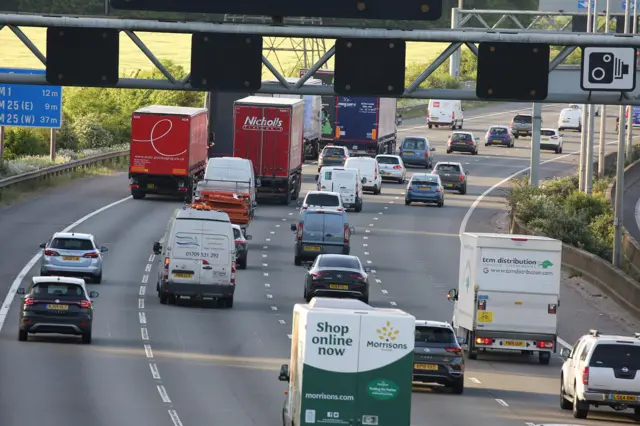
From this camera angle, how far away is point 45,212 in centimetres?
6212

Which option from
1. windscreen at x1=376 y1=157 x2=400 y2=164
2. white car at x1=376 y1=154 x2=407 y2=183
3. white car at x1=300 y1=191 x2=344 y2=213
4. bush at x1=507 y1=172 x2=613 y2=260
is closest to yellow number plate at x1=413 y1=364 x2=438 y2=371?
white car at x1=300 y1=191 x2=344 y2=213

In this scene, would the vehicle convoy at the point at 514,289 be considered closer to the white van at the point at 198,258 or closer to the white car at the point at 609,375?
the white car at the point at 609,375

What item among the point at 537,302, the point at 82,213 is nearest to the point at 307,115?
the point at 82,213

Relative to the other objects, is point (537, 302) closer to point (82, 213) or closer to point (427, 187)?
point (82, 213)

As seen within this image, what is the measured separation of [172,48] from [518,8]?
73001 millimetres

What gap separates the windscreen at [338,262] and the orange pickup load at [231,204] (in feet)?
41.2

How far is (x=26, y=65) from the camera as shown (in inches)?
4820

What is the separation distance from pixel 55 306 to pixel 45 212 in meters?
27.0

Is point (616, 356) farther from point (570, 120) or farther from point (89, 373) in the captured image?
point (570, 120)

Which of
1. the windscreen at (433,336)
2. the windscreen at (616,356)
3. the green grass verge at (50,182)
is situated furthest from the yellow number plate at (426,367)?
the green grass verge at (50,182)

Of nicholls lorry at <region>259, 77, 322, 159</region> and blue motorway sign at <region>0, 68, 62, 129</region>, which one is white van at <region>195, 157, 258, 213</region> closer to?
blue motorway sign at <region>0, 68, 62, 129</region>

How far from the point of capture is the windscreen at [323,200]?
Answer: 58.1m

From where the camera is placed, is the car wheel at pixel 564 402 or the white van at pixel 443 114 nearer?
the car wheel at pixel 564 402

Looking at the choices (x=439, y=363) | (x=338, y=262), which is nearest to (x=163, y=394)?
(x=439, y=363)
